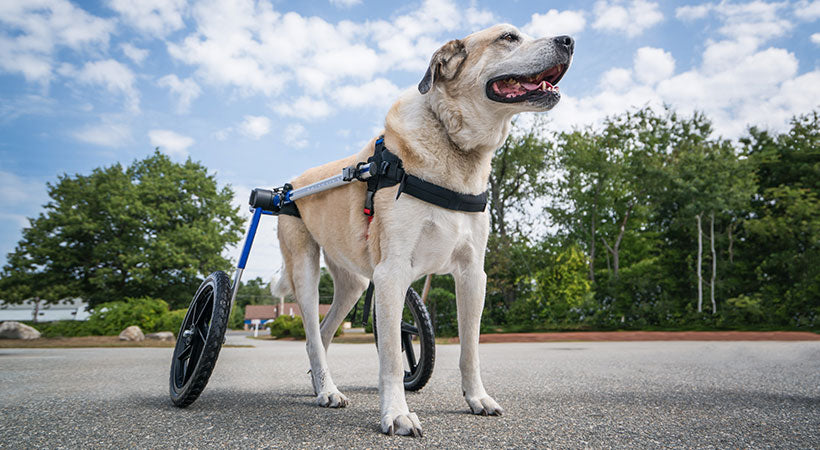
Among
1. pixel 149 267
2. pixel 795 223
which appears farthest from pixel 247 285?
pixel 795 223

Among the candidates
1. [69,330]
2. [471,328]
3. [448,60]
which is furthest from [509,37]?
[69,330]

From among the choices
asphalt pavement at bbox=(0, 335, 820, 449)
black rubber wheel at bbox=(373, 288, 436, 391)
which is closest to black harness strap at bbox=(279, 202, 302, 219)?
black rubber wheel at bbox=(373, 288, 436, 391)

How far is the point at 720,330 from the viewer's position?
59.7 ft

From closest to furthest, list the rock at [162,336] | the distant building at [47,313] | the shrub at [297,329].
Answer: the rock at [162,336] < the shrub at [297,329] < the distant building at [47,313]

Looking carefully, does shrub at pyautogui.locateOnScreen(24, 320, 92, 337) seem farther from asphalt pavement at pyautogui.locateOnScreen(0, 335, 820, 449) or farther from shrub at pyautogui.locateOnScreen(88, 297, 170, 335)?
asphalt pavement at pyautogui.locateOnScreen(0, 335, 820, 449)

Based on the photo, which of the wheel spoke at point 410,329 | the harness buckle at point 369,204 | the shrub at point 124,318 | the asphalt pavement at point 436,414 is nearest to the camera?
the asphalt pavement at point 436,414

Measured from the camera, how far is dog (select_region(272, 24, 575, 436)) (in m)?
2.43

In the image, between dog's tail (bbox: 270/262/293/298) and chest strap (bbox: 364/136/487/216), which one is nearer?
chest strap (bbox: 364/136/487/216)

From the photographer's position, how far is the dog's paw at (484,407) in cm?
271

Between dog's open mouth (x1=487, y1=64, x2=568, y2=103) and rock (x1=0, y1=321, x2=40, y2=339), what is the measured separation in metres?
17.7

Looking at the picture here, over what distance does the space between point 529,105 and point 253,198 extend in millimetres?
2094

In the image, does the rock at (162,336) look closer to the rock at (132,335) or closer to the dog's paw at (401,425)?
the rock at (132,335)

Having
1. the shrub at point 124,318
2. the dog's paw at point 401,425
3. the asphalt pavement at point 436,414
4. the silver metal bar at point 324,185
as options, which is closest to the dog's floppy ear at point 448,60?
the silver metal bar at point 324,185

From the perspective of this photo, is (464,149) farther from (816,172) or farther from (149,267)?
(816,172)
